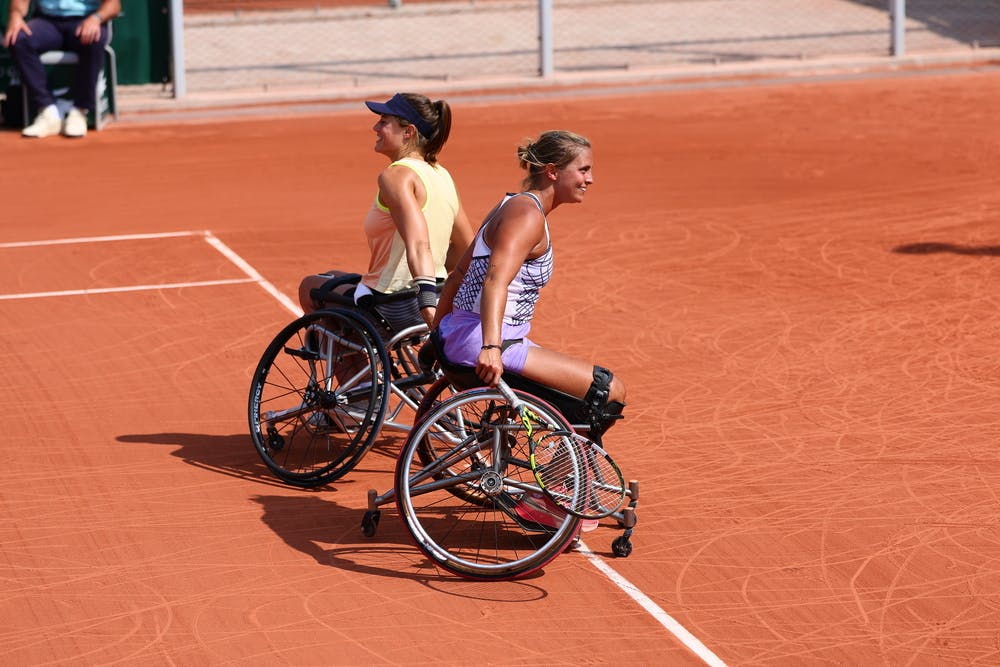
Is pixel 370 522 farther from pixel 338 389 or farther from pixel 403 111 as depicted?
pixel 403 111

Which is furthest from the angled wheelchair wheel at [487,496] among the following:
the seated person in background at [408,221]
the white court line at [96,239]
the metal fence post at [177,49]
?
the metal fence post at [177,49]

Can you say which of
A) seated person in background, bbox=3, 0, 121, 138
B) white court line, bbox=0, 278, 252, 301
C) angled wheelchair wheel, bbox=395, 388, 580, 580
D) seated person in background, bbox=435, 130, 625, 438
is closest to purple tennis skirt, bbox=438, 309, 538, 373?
seated person in background, bbox=435, 130, 625, 438

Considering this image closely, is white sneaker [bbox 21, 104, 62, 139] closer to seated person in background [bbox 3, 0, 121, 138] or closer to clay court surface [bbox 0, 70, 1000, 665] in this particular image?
seated person in background [bbox 3, 0, 121, 138]

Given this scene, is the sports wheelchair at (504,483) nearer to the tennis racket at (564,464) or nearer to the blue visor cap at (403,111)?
the tennis racket at (564,464)

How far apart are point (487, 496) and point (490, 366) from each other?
2.51 ft

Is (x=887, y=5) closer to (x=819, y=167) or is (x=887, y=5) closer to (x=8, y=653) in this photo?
(x=819, y=167)

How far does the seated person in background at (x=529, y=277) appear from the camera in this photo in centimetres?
678

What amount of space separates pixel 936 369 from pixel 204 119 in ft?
37.8

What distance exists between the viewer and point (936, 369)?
31.2ft

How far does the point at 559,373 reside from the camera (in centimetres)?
688

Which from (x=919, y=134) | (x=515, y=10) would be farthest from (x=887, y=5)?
(x=919, y=134)

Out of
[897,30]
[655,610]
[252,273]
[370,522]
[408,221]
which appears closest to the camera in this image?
[655,610]

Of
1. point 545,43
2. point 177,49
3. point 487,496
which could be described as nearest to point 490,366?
point 487,496

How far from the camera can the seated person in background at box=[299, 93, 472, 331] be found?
7785mm
